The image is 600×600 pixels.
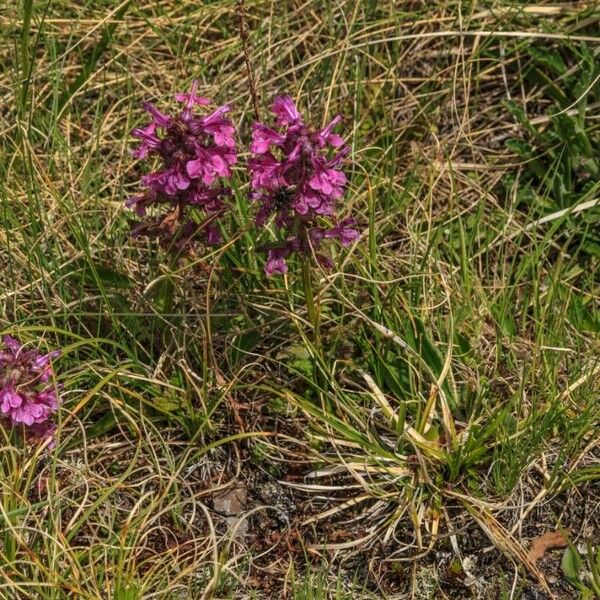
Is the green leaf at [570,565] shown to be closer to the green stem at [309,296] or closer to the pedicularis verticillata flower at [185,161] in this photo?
the green stem at [309,296]

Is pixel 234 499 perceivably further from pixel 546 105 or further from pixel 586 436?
pixel 546 105

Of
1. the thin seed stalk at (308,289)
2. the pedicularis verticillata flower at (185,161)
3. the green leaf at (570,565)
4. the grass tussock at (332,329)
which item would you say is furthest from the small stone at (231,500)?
the green leaf at (570,565)

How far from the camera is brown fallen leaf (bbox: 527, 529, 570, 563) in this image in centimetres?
254

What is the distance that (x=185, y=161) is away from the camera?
7.95 feet

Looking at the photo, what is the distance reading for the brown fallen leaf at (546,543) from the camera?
2.54m

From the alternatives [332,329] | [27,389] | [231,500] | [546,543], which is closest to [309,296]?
[332,329]

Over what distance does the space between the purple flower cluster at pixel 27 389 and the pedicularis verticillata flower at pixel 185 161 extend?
1.29 feet

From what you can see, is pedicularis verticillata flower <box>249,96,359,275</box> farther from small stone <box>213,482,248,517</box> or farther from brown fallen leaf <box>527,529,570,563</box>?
brown fallen leaf <box>527,529,570,563</box>

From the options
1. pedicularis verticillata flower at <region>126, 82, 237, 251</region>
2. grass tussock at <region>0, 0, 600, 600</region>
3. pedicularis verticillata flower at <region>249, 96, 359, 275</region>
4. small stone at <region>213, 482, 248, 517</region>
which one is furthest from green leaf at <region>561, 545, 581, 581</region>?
pedicularis verticillata flower at <region>126, 82, 237, 251</region>

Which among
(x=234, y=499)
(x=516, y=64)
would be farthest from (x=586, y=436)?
(x=516, y=64)

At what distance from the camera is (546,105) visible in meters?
3.47

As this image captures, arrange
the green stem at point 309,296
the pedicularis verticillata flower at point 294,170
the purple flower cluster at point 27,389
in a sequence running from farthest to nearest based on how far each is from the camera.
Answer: the green stem at point 309,296 → the purple flower cluster at point 27,389 → the pedicularis verticillata flower at point 294,170

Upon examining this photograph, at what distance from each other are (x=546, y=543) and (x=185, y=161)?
1.19 meters

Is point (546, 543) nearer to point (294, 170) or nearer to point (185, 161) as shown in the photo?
point (294, 170)
